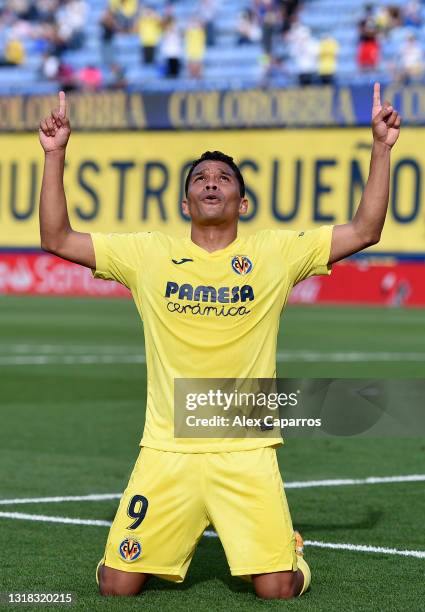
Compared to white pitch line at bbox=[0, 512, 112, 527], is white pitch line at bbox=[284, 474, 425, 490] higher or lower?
lower

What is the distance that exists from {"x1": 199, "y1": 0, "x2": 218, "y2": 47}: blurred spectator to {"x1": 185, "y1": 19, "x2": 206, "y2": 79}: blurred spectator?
91 centimetres

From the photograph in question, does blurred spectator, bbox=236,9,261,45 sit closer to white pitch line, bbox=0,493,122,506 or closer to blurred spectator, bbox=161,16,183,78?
blurred spectator, bbox=161,16,183,78

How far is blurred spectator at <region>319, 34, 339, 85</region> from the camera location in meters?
34.5

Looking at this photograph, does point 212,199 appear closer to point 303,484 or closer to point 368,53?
point 303,484

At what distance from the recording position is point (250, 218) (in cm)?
3591

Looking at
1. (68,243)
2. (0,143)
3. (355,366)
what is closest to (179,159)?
(0,143)

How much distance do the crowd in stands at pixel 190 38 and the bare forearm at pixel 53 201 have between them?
27217mm

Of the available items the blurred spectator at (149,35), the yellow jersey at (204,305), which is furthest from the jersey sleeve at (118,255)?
the blurred spectator at (149,35)

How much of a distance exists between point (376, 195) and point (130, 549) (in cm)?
194

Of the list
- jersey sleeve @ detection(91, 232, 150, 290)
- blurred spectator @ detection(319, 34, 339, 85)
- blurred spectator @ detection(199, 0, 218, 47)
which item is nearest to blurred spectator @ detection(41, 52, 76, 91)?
blurred spectator @ detection(199, 0, 218, 47)

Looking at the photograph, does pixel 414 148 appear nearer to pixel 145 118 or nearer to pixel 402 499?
pixel 145 118

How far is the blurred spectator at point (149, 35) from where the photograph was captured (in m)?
38.5

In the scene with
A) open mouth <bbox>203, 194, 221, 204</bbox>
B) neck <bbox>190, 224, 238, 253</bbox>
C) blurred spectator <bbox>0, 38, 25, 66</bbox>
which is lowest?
blurred spectator <bbox>0, 38, 25, 66</bbox>

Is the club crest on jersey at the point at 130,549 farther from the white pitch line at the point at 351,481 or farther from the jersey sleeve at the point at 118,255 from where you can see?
the white pitch line at the point at 351,481
